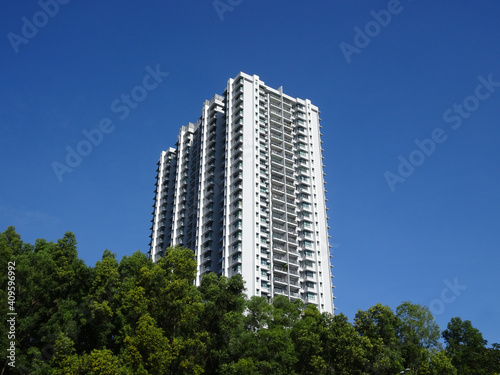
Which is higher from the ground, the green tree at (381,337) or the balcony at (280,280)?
the balcony at (280,280)

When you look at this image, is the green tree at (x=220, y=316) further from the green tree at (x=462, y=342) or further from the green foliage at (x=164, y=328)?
the green tree at (x=462, y=342)

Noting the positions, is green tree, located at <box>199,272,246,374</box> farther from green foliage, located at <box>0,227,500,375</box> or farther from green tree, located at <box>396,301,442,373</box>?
green tree, located at <box>396,301,442,373</box>

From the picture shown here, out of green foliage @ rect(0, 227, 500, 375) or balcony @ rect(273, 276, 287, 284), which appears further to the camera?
balcony @ rect(273, 276, 287, 284)

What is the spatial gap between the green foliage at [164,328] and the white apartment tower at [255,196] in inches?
1125

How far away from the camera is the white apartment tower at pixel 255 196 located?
73.7 meters

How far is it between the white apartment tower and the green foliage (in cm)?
2857

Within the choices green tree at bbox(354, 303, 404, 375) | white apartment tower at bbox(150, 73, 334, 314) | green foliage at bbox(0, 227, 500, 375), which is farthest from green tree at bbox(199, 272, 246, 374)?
white apartment tower at bbox(150, 73, 334, 314)

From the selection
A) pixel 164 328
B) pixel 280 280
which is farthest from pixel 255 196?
pixel 164 328

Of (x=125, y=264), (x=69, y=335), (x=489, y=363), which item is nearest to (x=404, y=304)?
(x=489, y=363)

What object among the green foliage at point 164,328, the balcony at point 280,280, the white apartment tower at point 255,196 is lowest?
the green foliage at point 164,328

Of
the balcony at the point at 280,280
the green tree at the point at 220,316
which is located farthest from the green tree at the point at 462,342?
the green tree at the point at 220,316

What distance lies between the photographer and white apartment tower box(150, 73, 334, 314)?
73.7 metres

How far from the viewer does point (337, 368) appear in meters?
37.5

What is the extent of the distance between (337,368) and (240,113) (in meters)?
55.3
